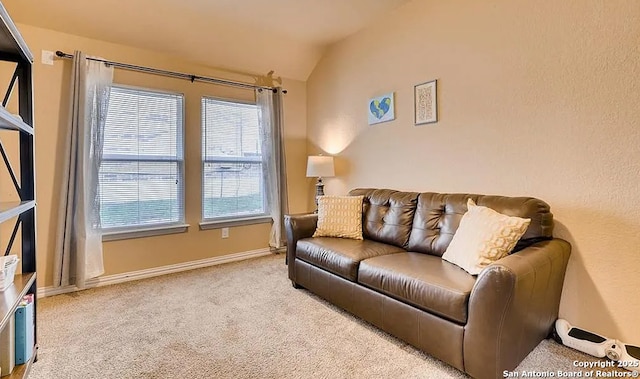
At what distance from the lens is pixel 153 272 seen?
336 centimetres

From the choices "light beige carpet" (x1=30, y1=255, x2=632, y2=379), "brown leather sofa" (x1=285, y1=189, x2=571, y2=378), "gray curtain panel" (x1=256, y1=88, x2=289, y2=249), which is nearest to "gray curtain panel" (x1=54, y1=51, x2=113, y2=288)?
"light beige carpet" (x1=30, y1=255, x2=632, y2=379)

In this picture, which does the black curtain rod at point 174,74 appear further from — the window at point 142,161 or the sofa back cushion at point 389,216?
the sofa back cushion at point 389,216

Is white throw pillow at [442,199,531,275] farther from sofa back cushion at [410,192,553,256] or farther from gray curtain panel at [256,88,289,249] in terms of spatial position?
gray curtain panel at [256,88,289,249]

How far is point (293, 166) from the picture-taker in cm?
442

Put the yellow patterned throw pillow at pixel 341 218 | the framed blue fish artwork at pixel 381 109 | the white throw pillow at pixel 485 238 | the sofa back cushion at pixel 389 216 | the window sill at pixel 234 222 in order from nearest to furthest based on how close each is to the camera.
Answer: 1. the white throw pillow at pixel 485 238
2. the sofa back cushion at pixel 389 216
3. the yellow patterned throw pillow at pixel 341 218
4. the framed blue fish artwork at pixel 381 109
5. the window sill at pixel 234 222

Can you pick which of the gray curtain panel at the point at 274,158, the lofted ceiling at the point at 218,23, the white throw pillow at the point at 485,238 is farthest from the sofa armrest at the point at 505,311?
the gray curtain panel at the point at 274,158

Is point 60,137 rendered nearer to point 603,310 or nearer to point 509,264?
point 509,264

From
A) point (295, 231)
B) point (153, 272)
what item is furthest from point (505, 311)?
point (153, 272)

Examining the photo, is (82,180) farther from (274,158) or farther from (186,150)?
(274,158)

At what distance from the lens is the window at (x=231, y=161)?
12.3 feet

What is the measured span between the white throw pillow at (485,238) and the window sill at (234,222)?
8.50 feet

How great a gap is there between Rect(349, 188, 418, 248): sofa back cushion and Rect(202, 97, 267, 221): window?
1.64 m

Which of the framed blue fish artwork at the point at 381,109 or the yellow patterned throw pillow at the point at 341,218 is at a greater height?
the framed blue fish artwork at the point at 381,109

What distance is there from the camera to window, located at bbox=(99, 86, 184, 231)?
3.14m
